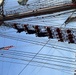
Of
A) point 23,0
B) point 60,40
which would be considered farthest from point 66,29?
point 23,0

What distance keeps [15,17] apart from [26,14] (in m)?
0.61

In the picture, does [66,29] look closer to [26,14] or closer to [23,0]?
[26,14]

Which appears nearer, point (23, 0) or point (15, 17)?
point (15, 17)

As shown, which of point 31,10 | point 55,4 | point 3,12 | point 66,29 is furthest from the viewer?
point 3,12

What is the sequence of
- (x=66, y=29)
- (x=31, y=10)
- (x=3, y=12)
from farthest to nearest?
(x=3, y=12) → (x=31, y=10) → (x=66, y=29)

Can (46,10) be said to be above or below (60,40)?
above

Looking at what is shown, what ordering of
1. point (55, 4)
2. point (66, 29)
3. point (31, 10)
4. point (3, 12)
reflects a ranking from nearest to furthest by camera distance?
1. point (66, 29)
2. point (55, 4)
3. point (31, 10)
4. point (3, 12)

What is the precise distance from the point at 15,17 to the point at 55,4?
7.62ft

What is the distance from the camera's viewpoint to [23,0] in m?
16.8

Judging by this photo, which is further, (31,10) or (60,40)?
(31,10)

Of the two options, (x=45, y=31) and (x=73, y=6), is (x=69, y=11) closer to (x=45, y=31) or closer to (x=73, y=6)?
(x=73, y=6)

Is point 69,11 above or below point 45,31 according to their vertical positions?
above

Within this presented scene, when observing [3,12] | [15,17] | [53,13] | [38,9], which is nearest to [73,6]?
[53,13]

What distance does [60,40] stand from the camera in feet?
43.9
